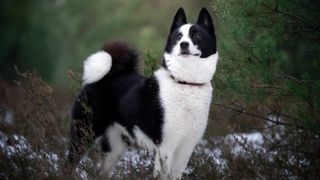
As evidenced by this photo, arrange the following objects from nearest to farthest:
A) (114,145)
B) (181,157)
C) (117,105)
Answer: (181,157), (117,105), (114,145)

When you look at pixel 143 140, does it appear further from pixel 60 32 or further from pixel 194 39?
pixel 60 32

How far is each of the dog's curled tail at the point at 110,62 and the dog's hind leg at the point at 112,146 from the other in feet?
1.49

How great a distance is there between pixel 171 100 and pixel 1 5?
9.93 meters

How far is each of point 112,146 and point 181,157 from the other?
748 mm

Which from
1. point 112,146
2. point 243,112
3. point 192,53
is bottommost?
point 243,112

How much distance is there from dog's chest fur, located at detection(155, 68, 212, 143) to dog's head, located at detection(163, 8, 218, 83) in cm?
8

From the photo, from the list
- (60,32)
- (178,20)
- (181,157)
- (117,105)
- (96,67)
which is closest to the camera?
(181,157)

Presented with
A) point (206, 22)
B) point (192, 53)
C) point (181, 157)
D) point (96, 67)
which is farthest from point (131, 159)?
point (206, 22)

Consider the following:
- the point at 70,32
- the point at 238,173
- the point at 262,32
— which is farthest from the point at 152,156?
the point at 70,32

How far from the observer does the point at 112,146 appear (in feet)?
16.3

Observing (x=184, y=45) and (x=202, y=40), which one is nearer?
(x=184, y=45)

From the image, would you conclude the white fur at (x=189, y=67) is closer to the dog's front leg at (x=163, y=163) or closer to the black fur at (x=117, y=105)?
the black fur at (x=117, y=105)

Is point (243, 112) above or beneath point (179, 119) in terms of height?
beneath

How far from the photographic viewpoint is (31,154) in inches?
185
